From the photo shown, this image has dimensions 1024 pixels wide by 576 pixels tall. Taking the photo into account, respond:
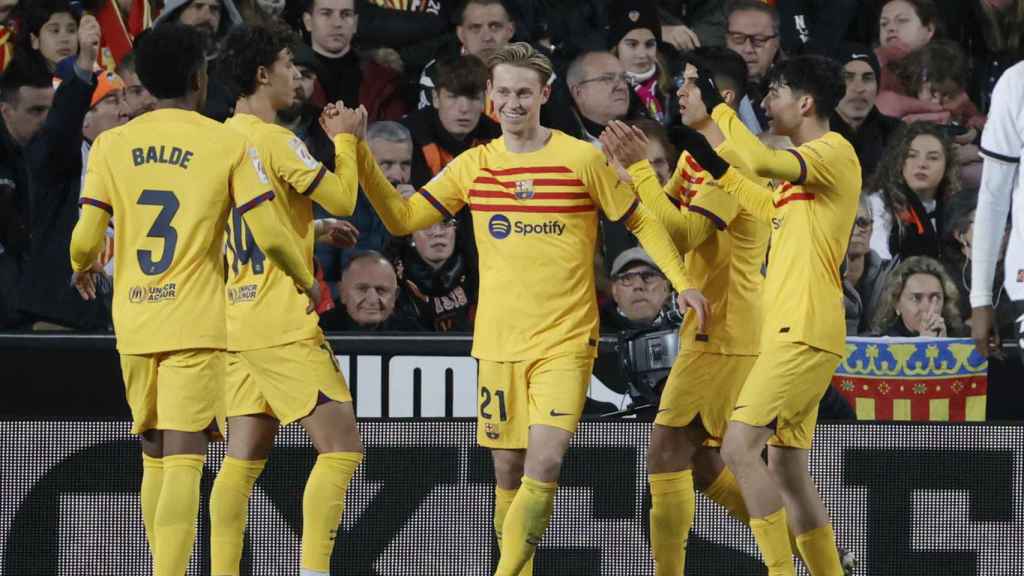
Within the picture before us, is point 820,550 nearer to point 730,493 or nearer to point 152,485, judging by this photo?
point 730,493

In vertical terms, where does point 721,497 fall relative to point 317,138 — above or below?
below

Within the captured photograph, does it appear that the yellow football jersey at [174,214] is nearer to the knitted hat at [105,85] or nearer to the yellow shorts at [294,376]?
the yellow shorts at [294,376]

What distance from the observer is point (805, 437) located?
6.07 metres

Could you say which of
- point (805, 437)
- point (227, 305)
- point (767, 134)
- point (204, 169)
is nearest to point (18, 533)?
point (227, 305)

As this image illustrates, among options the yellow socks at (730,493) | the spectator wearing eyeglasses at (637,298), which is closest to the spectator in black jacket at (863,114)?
the spectator wearing eyeglasses at (637,298)

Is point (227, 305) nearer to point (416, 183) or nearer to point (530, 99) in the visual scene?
point (530, 99)

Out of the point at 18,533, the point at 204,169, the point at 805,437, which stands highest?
the point at 204,169

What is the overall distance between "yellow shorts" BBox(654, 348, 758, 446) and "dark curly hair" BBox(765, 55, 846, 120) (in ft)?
3.25

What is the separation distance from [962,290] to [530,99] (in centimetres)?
357

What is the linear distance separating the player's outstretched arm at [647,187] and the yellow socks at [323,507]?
4.82 feet

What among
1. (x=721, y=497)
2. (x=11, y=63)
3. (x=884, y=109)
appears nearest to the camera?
(x=721, y=497)

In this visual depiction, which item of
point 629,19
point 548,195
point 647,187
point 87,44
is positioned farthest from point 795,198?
point 87,44

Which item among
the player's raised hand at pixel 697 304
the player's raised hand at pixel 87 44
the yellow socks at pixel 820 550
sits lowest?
the yellow socks at pixel 820 550

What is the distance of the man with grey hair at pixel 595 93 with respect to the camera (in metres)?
8.74
